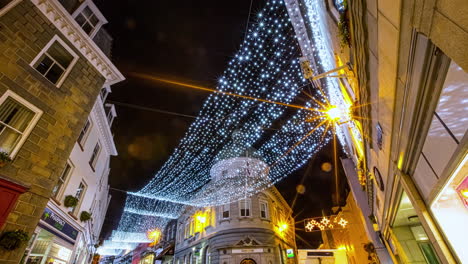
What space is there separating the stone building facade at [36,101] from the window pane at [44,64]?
0.03m

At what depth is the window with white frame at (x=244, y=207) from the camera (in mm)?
17266

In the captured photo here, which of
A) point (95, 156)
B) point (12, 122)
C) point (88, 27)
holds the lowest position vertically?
point (12, 122)

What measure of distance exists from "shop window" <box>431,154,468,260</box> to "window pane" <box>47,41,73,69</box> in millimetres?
10423

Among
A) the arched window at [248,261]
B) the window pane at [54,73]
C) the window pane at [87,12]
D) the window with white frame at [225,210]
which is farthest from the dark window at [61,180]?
the arched window at [248,261]

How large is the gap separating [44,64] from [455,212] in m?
10.5

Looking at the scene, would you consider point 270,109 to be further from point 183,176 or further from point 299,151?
point 183,176

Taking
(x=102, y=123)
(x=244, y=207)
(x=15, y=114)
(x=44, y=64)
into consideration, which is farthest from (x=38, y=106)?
(x=244, y=207)

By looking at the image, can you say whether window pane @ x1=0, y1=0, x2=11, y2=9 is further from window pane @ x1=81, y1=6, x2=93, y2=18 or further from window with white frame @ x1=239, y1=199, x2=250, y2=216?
window with white frame @ x1=239, y1=199, x2=250, y2=216

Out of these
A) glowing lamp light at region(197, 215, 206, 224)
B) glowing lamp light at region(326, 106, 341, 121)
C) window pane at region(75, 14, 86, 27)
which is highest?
window pane at region(75, 14, 86, 27)

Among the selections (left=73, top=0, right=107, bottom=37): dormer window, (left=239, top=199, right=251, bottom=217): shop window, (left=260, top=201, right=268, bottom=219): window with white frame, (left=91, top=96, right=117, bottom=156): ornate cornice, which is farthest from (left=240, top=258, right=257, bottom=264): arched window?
(left=73, top=0, right=107, bottom=37): dormer window

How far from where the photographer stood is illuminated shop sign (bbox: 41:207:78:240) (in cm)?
727

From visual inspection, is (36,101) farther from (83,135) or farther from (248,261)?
(248,261)

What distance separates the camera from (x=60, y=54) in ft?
23.9

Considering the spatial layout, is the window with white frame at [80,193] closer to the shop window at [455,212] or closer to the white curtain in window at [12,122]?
the white curtain in window at [12,122]
